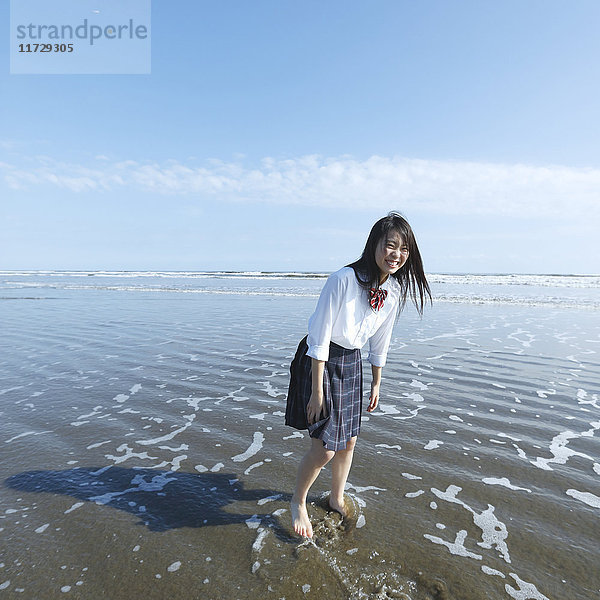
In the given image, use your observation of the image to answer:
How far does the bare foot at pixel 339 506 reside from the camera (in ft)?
10.1

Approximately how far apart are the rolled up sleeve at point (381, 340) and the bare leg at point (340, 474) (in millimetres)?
645

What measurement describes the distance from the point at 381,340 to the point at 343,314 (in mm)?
619

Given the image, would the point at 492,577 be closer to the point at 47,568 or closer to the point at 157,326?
the point at 47,568

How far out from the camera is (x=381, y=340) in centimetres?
306

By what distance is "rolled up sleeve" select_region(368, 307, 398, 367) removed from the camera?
300 cm

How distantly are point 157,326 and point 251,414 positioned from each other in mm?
7580

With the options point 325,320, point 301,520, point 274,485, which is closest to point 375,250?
point 325,320

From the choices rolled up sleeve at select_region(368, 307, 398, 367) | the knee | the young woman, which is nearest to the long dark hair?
the young woman

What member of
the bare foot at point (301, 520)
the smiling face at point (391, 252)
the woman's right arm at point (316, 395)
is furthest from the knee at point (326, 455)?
the smiling face at point (391, 252)

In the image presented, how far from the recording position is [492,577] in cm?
247

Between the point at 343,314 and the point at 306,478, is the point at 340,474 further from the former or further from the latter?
the point at 343,314

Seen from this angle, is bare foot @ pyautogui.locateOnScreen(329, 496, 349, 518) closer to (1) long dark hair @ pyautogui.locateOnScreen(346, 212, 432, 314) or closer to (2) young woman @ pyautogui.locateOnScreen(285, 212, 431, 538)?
(2) young woman @ pyautogui.locateOnScreen(285, 212, 431, 538)

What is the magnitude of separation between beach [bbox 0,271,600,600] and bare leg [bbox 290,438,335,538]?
11 cm

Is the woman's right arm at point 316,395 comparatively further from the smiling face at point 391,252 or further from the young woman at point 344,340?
the smiling face at point 391,252
